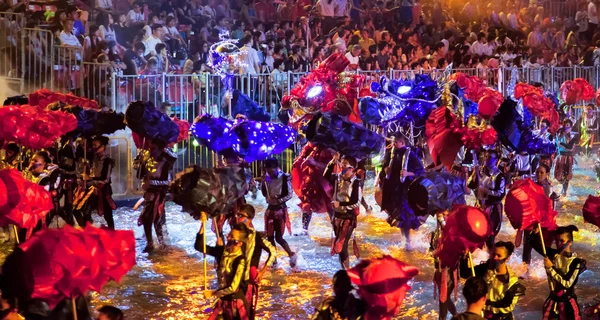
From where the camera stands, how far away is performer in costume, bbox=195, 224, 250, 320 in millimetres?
6837

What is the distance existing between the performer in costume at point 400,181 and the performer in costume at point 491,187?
0.84 m

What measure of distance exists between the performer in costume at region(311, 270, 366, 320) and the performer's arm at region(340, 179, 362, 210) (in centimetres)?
417

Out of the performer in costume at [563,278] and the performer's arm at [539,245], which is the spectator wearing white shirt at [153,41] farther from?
the performer in costume at [563,278]

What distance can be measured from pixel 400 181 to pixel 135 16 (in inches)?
328

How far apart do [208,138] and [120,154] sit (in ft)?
17.3

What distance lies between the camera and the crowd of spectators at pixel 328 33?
17.0m

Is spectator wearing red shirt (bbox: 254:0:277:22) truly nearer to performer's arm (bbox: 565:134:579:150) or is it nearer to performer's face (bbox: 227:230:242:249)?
performer's arm (bbox: 565:134:579:150)

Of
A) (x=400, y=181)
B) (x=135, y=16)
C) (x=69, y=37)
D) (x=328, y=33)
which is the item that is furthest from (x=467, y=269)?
(x=328, y=33)

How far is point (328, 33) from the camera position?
21.3 meters

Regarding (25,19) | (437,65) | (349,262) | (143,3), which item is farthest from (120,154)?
(437,65)

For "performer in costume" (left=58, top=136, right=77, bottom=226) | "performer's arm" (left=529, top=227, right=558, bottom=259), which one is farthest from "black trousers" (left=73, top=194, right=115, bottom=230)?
"performer's arm" (left=529, top=227, right=558, bottom=259)

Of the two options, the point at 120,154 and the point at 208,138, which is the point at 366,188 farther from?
the point at 208,138

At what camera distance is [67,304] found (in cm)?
564

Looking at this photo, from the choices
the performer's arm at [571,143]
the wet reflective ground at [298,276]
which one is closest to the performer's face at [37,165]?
the wet reflective ground at [298,276]
